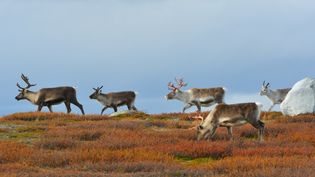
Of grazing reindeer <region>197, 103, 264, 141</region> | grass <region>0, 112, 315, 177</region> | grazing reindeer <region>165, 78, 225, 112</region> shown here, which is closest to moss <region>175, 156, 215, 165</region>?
grass <region>0, 112, 315, 177</region>

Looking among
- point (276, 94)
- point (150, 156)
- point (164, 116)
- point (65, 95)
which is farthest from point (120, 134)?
point (276, 94)

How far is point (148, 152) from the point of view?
12836 millimetres

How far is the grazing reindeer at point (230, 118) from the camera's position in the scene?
16.4 metres

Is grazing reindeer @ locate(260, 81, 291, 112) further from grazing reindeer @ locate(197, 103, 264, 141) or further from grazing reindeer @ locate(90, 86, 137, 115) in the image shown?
grazing reindeer @ locate(197, 103, 264, 141)

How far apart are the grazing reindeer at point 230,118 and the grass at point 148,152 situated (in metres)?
0.47

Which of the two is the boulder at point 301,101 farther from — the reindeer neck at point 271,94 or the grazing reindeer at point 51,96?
the grazing reindeer at point 51,96

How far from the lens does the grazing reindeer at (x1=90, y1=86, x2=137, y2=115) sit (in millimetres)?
31016

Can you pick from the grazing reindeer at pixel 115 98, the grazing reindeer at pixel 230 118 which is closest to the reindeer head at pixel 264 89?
the grazing reindeer at pixel 115 98

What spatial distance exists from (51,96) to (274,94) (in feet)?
47.1

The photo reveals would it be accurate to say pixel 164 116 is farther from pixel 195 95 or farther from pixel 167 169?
pixel 167 169

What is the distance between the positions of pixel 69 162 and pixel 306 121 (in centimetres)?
1315

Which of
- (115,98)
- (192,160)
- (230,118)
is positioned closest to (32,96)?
(115,98)

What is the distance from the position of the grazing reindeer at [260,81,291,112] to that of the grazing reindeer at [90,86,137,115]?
9.21m

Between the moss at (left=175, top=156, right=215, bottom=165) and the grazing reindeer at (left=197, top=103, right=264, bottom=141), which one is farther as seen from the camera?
the grazing reindeer at (left=197, top=103, right=264, bottom=141)
